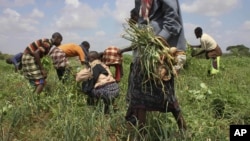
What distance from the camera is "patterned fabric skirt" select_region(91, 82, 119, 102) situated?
491 centimetres

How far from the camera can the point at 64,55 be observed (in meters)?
6.48

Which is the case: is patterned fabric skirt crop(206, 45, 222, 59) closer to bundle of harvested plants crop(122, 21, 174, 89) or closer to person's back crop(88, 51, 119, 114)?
person's back crop(88, 51, 119, 114)

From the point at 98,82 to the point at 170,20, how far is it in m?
1.75

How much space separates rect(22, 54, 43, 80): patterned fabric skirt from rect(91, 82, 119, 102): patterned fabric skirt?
1.47 metres

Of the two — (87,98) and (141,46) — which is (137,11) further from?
(87,98)

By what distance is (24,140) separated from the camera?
3.99 m

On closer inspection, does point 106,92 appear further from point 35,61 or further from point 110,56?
point 35,61

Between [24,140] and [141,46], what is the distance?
5.21ft

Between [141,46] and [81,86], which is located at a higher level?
[141,46]

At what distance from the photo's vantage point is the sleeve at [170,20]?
3.51 meters

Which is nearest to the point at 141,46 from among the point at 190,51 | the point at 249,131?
the point at 249,131

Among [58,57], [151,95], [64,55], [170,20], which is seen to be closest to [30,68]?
[58,57]

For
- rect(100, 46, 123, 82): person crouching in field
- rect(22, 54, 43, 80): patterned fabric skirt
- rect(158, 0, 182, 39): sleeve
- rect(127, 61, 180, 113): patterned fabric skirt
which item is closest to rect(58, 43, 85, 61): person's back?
rect(22, 54, 43, 80): patterned fabric skirt

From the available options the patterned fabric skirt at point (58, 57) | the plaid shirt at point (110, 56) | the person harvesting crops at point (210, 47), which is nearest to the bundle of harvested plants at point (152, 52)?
the plaid shirt at point (110, 56)
